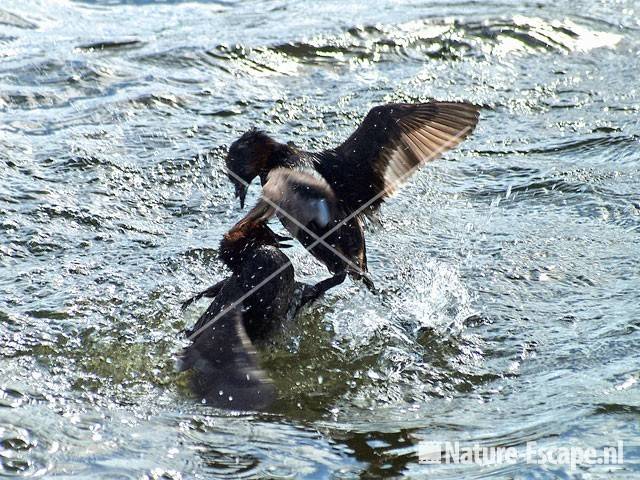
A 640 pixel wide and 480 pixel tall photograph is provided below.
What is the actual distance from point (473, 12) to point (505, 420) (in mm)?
7216

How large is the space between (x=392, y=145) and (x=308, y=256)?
43.8 inches

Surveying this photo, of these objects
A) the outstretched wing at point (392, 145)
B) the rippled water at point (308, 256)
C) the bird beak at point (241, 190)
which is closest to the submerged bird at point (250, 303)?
the rippled water at point (308, 256)

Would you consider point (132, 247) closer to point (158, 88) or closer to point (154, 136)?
point (154, 136)

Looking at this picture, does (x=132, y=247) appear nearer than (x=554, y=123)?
Yes

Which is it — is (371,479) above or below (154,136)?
below

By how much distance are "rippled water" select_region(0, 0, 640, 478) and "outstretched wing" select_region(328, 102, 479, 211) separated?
1.10 feet

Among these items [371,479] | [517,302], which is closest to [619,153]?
[517,302]

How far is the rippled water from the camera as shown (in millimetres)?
4742

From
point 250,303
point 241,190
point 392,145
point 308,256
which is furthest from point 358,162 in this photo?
point 250,303

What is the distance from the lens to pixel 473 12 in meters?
11.2

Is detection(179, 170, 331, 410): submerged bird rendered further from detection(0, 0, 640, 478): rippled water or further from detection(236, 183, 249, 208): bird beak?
detection(236, 183, 249, 208): bird beak

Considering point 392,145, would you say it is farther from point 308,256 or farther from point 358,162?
point 308,256

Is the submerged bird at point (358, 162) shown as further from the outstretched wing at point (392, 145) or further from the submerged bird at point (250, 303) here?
the submerged bird at point (250, 303)

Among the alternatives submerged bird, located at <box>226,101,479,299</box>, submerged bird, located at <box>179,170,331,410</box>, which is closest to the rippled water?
submerged bird, located at <box>179,170,331,410</box>
